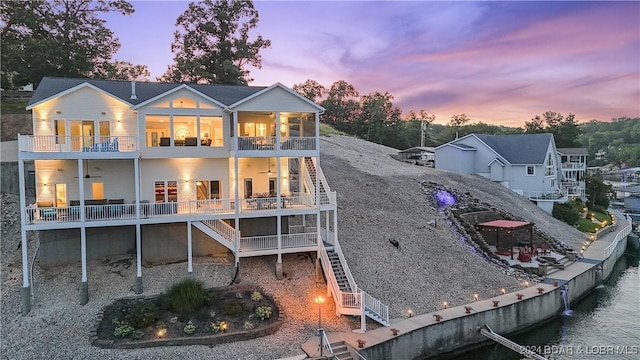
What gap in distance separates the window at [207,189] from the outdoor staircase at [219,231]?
183cm

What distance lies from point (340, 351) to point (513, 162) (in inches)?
1521

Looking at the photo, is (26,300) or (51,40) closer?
(26,300)

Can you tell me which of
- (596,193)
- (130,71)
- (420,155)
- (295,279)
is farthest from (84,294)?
(596,193)

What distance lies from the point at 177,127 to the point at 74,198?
5.99 meters

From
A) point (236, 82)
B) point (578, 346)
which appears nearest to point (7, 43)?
point (236, 82)

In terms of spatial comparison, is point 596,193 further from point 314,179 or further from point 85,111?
point 85,111

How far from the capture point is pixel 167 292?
726 inches

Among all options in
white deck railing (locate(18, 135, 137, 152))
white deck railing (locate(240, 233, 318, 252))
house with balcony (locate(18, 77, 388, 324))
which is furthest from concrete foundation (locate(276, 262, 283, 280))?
white deck railing (locate(18, 135, 137, 152))

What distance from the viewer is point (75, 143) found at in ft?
66.1

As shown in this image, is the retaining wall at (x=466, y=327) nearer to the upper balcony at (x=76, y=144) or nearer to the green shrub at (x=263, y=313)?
the green shrub at (x=263, y=313)

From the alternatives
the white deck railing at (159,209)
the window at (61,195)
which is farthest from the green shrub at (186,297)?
the window at (61,195)

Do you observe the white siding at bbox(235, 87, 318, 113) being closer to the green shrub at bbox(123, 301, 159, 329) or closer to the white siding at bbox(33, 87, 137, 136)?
the white siding at bbox(33, 87, 137, 136)

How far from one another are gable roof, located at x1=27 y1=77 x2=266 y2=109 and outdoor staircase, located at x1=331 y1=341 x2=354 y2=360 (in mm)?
12683

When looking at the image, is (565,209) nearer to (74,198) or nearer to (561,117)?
(74,198)
